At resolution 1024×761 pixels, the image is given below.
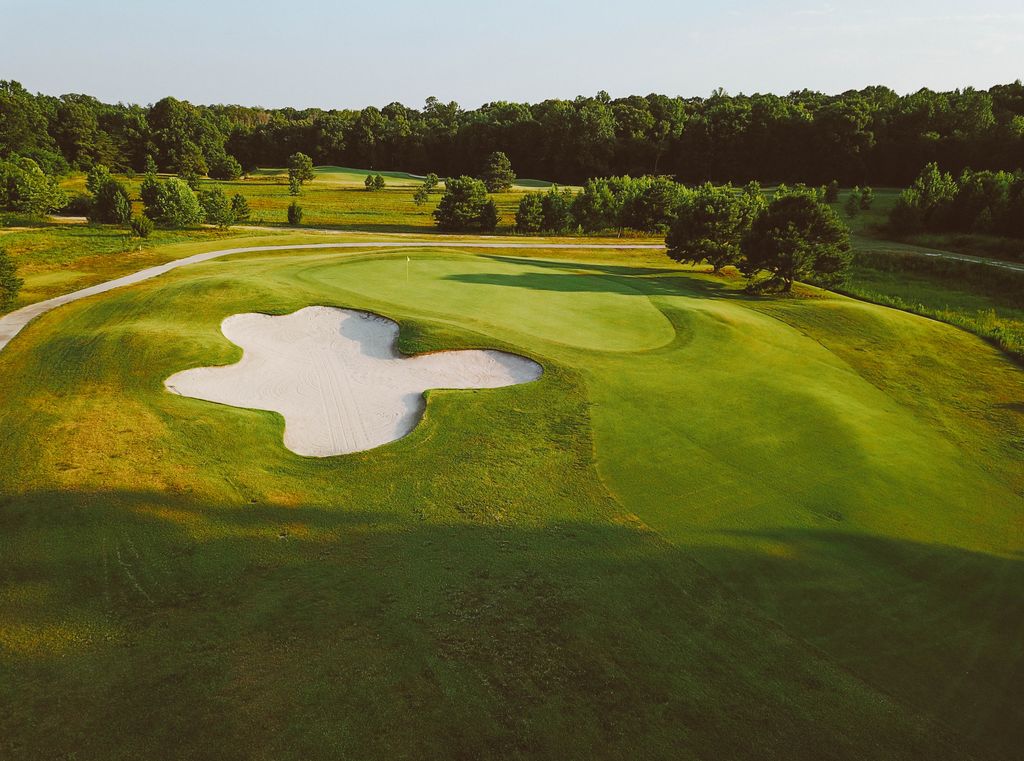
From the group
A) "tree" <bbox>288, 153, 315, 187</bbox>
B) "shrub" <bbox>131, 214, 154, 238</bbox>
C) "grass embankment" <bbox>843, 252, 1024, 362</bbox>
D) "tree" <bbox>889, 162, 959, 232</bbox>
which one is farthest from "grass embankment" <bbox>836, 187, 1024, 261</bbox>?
"tree" <bbox>288, 153, 315, 187</bbox>

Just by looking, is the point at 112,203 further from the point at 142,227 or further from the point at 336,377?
the point at 336,377

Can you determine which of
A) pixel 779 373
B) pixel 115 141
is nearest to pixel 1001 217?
pixel 779 373

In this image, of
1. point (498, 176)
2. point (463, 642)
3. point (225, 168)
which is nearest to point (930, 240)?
point (463, 642)

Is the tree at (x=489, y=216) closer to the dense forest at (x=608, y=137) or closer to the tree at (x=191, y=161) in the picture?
the dense forest at (x=608, y=137)

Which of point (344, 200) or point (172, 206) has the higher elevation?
point (344, 200)

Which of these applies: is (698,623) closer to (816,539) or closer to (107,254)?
(816,539)

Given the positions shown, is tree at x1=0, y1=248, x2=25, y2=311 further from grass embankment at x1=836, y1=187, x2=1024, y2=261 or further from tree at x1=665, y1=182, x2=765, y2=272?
grass embankment at x1=836, y1=187, x2=1024, y2=261
